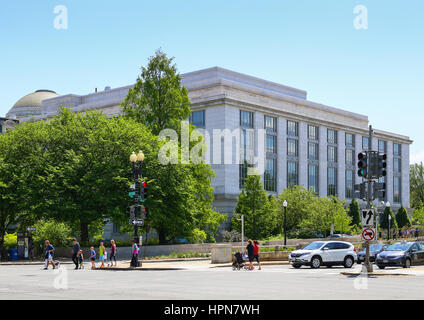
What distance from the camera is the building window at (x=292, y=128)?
9200 cm

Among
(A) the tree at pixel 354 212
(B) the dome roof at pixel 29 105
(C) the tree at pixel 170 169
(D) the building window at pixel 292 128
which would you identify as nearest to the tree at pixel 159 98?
(C) the tree at pixel 170 169

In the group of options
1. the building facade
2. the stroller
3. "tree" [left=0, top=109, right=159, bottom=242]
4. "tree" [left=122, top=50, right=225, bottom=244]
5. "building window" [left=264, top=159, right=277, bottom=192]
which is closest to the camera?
the stroller

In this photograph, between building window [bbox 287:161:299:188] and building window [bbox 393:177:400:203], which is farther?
building window [bbox 393:177:400:203]

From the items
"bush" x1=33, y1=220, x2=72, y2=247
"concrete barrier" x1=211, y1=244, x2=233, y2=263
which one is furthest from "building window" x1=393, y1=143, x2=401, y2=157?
"concrete barrier" x1=211, y1=244, x2=233, y2=263

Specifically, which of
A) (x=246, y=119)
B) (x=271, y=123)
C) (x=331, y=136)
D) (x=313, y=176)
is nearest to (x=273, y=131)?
(x=271, y=123)

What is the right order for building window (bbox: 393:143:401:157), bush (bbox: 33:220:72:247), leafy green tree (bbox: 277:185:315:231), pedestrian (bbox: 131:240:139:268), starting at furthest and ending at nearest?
building window (bbox: 393:143:401:157) < leafy green tree (bbox: 277:185:315:231) < bush (bbox: 33:220:72:247) < pedestrian (bbox: 131:240:139:268)

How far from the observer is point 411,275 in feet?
89.9

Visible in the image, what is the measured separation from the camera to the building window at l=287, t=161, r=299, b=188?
91.2 meters

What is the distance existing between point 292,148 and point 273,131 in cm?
551

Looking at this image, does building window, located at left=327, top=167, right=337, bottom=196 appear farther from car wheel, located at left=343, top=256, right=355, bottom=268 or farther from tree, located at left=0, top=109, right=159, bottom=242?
car wheel, located at left=343, top=256, right=355, bottom=268

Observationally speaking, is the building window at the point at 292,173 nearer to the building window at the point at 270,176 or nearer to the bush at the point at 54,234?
the building window at the point at 270,176

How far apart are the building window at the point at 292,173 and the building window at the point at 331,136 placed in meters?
10.4
